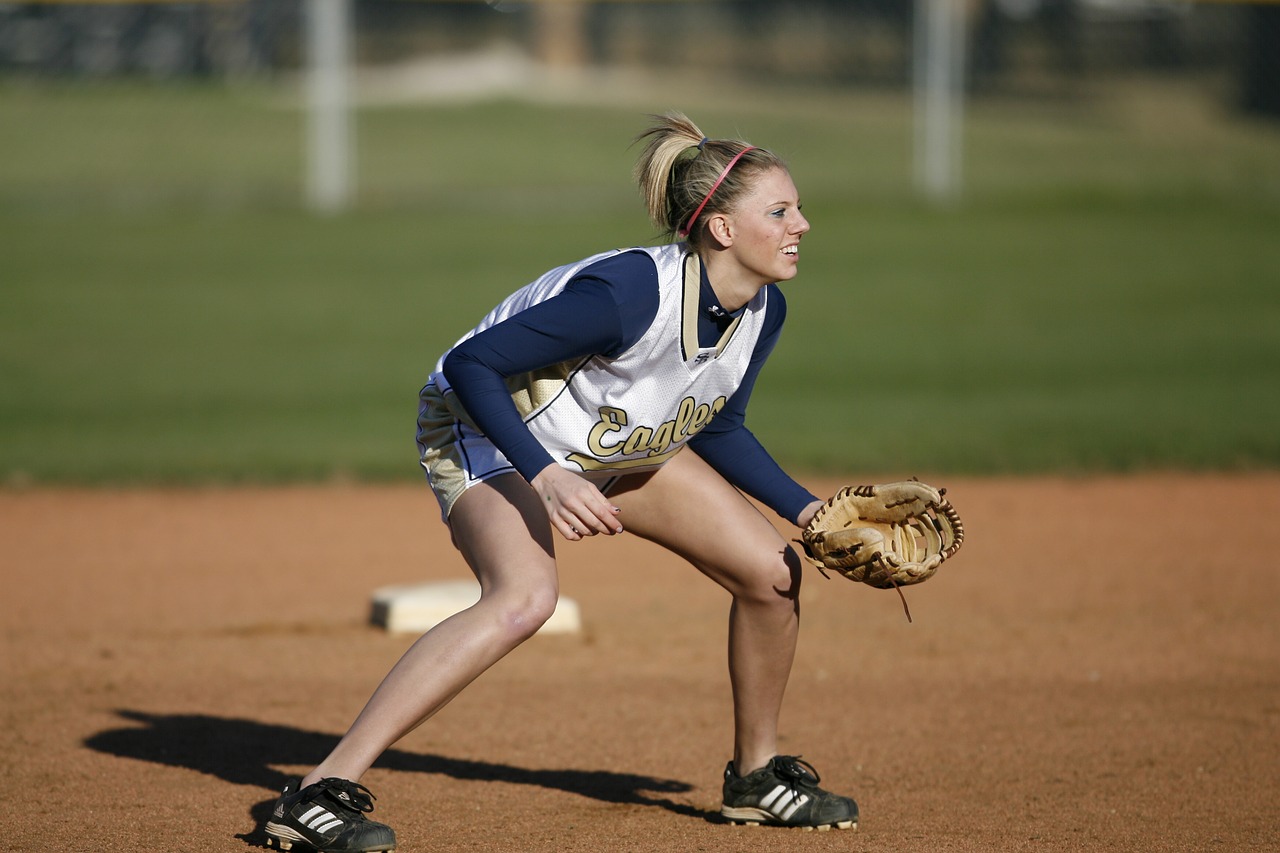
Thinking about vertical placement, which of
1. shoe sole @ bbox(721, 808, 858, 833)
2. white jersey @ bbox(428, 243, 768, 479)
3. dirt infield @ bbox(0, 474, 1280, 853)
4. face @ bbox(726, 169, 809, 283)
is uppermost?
face @ bbox(726, 169, 809, 283)

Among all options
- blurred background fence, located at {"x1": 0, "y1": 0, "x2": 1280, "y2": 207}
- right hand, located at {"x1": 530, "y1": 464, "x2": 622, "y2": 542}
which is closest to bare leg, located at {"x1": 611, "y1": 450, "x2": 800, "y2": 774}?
right hand, located at {"x1": 530, "y1": 464, "x2": 622, "y2": 542}

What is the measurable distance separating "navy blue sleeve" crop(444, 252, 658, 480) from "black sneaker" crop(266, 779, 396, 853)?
0.75 meters

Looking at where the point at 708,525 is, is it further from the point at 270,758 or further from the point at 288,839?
the point at 270,758

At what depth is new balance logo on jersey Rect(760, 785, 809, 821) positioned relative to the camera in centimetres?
342

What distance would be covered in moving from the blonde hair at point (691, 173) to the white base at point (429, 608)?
2.08 meters

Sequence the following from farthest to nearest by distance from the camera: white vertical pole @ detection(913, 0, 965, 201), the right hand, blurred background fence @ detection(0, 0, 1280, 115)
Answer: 1. blurred background fence @ detection(0, 0, 1280, 115)
2. white vertical pole @ detection(913, 0, 965, 201)
3. the right hand

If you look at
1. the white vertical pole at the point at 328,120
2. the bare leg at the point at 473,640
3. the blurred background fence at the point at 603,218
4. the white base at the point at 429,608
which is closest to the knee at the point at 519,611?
the bare leg at the point at 473,640

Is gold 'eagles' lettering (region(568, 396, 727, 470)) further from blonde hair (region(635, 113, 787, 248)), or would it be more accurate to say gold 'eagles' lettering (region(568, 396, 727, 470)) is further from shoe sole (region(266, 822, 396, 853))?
shoe sole (region(266, 822, 396, 853))

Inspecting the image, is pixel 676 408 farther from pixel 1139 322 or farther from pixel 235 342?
pixel 1139 322

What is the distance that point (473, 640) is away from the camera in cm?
308

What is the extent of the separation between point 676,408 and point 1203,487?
5335 millimetres

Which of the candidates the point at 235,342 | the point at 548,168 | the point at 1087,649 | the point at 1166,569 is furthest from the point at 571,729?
the point at 548,168

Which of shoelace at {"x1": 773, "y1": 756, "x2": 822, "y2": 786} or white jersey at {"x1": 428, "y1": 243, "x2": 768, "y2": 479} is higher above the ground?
white jersey at {"x1": 428, "y1": 243, "x2": 768, "y2": 479}

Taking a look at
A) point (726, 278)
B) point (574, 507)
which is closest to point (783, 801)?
point (574, 507)
